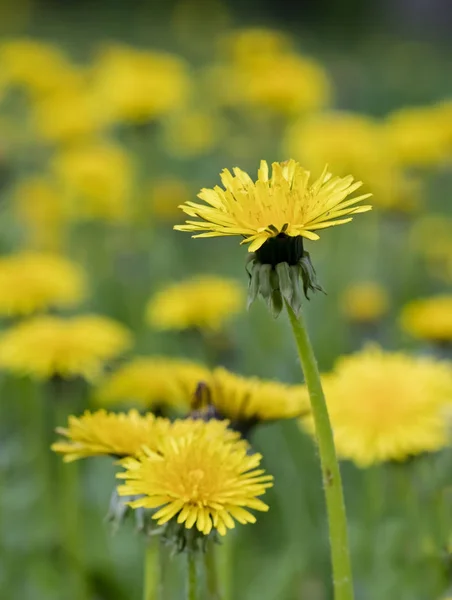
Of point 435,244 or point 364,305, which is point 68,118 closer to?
point 435,244

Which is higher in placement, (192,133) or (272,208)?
(192,133)

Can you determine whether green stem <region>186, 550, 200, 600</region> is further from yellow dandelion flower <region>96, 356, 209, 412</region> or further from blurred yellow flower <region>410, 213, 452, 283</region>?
blurred yellow flower <region>410, 213, 452, 283</region>

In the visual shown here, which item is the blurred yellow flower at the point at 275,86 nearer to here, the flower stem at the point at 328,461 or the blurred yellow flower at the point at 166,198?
the blurred yellow flower at the point at 166,198

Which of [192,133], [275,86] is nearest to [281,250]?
[275,86]

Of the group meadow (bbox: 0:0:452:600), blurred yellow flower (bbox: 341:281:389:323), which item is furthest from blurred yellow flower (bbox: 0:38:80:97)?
blurred yellow flower (bbox: 341:281:389:323)

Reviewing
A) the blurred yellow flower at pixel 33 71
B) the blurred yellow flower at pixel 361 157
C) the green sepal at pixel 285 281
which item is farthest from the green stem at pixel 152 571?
the blurred yellow flower at pixel 33 71
